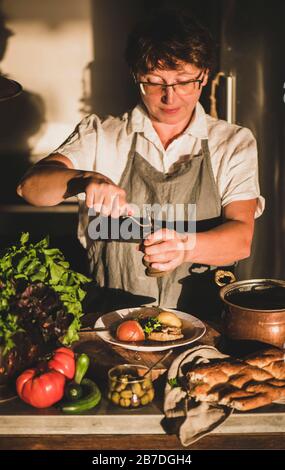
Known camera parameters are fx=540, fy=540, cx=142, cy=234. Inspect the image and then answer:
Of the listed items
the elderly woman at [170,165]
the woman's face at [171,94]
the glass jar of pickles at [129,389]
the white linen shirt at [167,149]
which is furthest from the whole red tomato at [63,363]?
the woman's face at [171,94]

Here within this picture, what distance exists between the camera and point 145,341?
2.00 metres

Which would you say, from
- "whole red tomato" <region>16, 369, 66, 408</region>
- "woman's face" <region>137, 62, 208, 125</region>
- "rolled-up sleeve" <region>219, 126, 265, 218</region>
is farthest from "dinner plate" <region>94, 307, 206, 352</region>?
"woman's face" <region>137, 62, 208, 125</region>

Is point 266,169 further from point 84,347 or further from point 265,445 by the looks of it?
point 265,445

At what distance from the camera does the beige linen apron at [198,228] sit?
2639mm

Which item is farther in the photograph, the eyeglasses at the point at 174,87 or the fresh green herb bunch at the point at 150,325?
the eyeglasses at the point at 174,87

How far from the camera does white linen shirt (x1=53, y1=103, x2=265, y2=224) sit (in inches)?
103

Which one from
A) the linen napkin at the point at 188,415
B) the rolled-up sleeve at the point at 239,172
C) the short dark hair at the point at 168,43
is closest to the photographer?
the linen napkin at the point at 188,415

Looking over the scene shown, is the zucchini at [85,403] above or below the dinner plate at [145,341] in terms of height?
above

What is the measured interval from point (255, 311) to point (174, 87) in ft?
3.71

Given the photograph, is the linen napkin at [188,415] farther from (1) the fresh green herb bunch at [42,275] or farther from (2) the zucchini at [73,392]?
(1) the fresh green herb bunch at [42,275]

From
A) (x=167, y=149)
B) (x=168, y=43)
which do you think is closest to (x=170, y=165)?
(x=167, y=149)

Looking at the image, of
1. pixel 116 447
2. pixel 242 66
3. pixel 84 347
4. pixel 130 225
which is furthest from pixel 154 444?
pixel 242 66

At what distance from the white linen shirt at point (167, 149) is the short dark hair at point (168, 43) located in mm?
310

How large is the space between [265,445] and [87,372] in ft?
2.07
